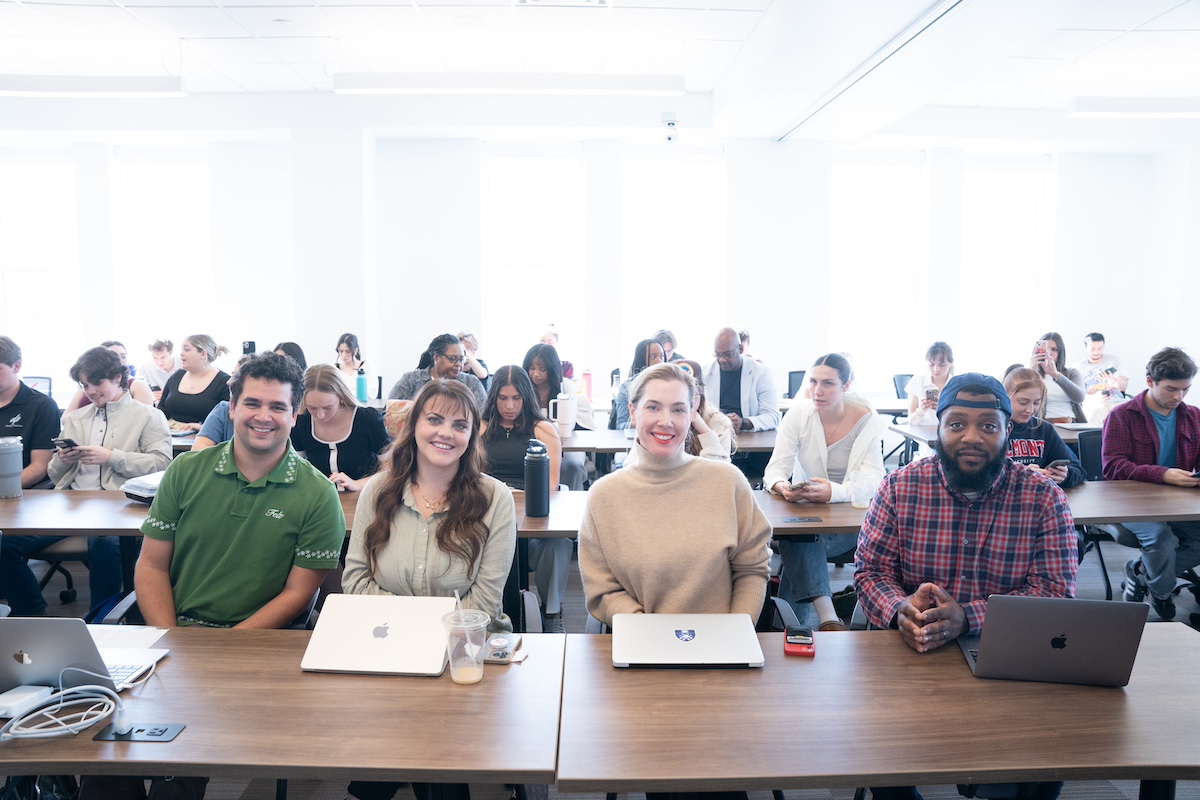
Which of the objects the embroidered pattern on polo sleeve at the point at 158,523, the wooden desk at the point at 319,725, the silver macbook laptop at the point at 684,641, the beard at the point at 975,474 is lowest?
the wooden desk at the point at 319,725

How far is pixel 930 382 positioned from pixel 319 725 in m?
5.46

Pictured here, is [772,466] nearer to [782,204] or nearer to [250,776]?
[250,776]

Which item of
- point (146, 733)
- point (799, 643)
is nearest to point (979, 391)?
point (799, 643)

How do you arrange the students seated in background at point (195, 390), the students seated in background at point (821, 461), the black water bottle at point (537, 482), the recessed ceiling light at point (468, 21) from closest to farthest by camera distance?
1. the black water bottle at point (537, 482)
2. the students seated in background at point (821, 461)
3. the students seated in background at point (195, 390)
4. the recessed ceiling light at point (468, 21)

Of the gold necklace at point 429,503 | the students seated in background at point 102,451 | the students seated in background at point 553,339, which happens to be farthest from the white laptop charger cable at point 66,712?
the students seated in background at point 553,339

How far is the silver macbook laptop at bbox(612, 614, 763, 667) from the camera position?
162cm

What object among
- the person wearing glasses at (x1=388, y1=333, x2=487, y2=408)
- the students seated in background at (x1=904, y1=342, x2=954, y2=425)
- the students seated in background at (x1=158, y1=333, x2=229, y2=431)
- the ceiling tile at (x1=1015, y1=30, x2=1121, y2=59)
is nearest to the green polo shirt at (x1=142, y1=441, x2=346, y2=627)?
the person wearing glasses at (x1=388, y1=333, x2=487, y2=408)

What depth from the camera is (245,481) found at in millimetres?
2086

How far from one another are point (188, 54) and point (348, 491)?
5.01m

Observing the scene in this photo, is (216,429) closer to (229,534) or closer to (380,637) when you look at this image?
(229,534)

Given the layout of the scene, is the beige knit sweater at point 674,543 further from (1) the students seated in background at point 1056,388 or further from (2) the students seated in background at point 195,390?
(1) the students seated in background at point 1056,388

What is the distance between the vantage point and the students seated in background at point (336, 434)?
11.0ft

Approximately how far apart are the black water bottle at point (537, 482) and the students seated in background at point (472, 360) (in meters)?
2.92

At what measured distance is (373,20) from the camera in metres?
5.43
